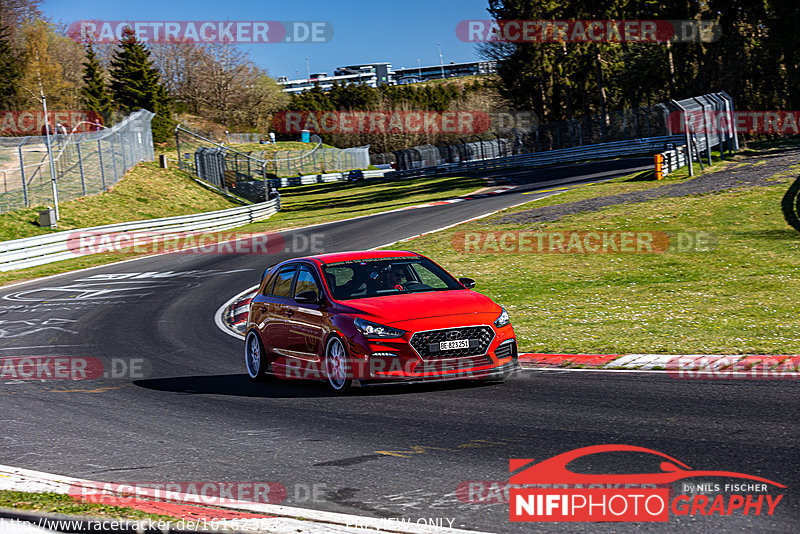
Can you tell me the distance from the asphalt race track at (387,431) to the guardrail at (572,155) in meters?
48.8

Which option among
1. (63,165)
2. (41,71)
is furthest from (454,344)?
(41,71)

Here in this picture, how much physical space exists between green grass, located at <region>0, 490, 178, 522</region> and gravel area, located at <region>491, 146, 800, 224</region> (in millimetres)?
23992

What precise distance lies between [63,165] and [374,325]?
110 ft

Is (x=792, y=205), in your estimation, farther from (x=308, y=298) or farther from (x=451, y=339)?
(x=308, y=298)

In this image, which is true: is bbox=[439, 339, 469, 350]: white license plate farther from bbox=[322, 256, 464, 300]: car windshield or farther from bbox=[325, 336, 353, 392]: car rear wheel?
bbox=[322, 256, 464, 300]: car windshield

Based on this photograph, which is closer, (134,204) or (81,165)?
(81,165)

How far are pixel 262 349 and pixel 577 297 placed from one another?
7842 millimetres

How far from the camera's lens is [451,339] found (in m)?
8.98

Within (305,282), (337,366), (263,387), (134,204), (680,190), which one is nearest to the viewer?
(337,366)

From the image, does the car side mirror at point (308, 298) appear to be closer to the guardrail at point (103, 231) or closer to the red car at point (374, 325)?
the red car at point (374, 325)

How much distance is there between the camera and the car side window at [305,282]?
1047cm

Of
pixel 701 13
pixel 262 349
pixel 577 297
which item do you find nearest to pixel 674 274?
pixel 577 297

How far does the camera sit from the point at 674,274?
60.3 feet

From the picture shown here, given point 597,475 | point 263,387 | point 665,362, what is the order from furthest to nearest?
point 263,387 → point 665,362 → point 597,475
